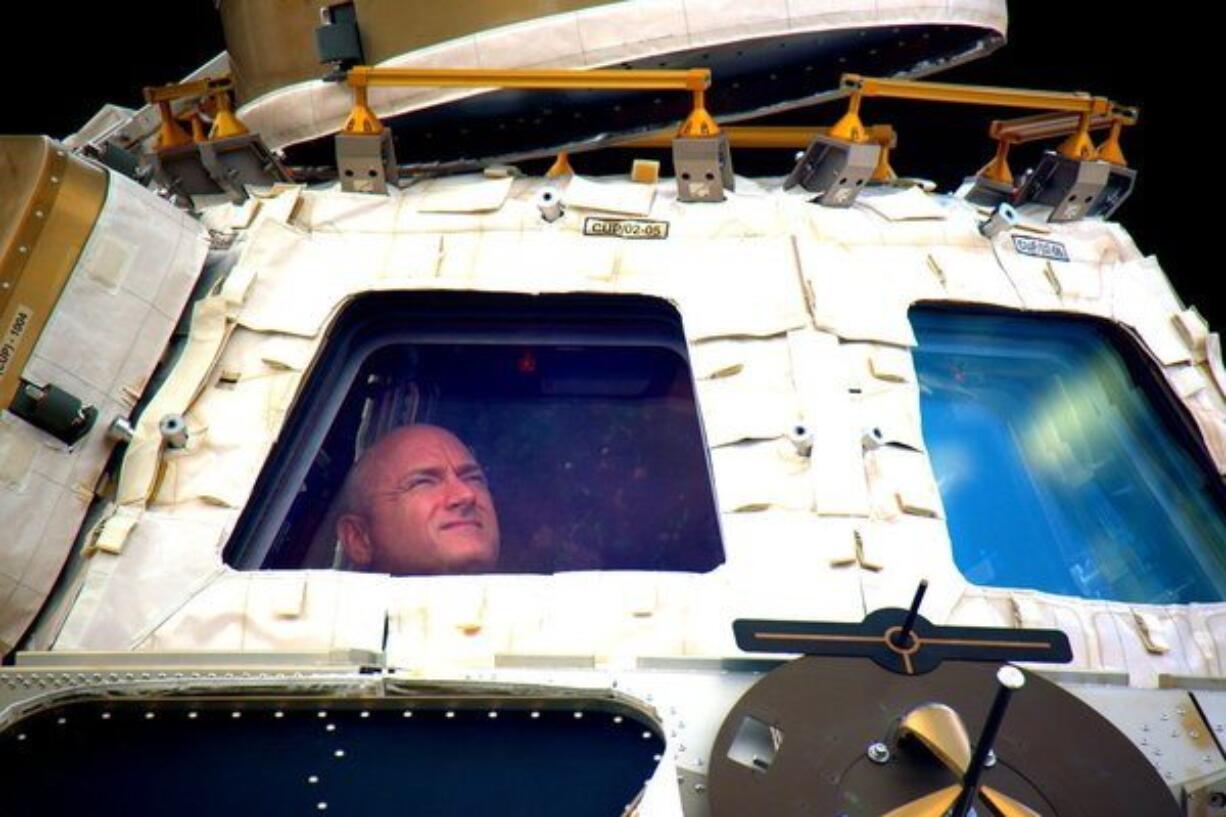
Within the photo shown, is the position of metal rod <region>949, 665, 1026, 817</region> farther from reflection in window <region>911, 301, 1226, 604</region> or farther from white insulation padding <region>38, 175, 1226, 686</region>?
reflection in window <region>911, 301, 1226, 604</region>

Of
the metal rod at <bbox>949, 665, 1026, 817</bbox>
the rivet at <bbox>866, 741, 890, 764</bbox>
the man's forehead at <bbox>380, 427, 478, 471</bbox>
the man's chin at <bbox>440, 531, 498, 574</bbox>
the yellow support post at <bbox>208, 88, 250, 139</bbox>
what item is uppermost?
the yellow support post at <bbox>208, 88, 250, 139</bbox>

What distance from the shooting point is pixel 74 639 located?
12.6 feet

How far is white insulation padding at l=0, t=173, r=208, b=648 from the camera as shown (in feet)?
13.2

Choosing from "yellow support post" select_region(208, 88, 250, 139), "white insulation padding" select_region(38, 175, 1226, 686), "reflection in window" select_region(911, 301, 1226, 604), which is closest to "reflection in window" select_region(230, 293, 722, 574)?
"white insulation padding" select_region(38, 175, 1226, 686)

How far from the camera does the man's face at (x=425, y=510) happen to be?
445 cm

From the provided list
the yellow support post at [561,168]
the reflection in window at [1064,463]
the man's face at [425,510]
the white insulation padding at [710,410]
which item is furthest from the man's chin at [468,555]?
the yellow support post at [561,168]

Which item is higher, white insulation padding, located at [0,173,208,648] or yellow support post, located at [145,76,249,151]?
yellow support post, located at [145,76,249,151]

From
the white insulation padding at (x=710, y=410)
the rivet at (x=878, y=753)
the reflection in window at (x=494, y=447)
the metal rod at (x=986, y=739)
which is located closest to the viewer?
the metal rod at (x=986, y=739)

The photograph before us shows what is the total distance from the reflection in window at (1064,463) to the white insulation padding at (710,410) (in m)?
0.11

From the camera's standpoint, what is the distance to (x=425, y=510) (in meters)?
4.55

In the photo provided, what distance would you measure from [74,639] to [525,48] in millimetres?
2466

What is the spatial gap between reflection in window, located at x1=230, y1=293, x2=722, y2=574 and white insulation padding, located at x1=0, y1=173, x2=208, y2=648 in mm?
460

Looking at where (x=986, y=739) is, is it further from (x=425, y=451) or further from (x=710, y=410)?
(x=425, y=451)

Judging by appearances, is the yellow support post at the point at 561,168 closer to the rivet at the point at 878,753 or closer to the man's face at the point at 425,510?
the man's face at the point at 425,510
